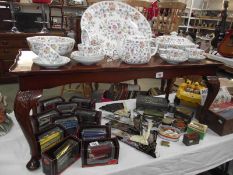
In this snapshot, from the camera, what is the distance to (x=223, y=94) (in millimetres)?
1287

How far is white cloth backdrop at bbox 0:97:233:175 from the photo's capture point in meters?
0.82

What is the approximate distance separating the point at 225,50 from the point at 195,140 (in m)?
1.15

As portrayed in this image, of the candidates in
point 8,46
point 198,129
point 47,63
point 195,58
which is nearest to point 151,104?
point 198,129

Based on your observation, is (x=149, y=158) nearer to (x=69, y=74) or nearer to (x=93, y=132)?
(x=93, y=132)

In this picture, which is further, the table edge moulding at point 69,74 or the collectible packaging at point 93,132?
the collectible packaging at point 93,132

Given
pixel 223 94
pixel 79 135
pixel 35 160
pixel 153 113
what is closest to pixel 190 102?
pixel 223 94

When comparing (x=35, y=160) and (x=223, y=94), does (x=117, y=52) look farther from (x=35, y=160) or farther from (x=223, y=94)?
(x=223, y=94)

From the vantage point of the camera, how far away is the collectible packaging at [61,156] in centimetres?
74

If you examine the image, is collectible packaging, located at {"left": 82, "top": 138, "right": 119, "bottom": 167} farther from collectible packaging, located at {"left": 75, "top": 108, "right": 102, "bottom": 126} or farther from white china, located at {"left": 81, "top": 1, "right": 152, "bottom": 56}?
white china, located at {"left": 81, "top": 1, "right": 152, "bottom": 56}

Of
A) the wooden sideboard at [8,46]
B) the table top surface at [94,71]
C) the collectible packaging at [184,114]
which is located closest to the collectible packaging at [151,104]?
the collectible packaging at [184,114]

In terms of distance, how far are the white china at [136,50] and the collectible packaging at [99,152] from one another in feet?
1.08

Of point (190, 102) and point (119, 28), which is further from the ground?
point (119, 28)

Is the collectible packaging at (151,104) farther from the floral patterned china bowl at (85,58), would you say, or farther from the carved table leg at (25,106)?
the carved table leg at (25,106)

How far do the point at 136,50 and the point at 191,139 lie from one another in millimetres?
517
